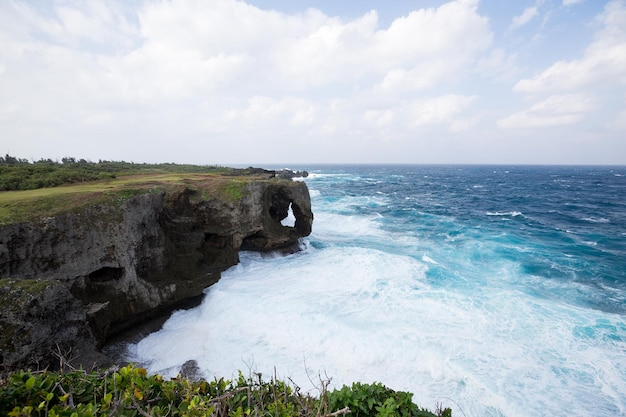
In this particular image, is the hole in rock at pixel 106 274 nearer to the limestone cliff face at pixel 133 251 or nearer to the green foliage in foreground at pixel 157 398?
the limestone cliff face at pixel 133 251

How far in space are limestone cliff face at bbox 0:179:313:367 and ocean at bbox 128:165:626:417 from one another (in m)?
1.52

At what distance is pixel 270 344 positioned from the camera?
43.1 ft

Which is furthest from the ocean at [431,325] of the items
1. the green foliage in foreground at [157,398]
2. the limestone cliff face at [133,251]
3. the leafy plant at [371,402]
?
the limestone cliff face at [133,251]

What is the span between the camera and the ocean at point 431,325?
35.1 ft

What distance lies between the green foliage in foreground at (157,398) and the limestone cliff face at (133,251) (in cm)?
667

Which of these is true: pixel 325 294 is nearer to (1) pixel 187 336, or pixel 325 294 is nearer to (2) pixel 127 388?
(1) pixel 187 336

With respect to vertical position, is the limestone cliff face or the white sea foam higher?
the limestone cliff face

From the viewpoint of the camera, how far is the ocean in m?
10.7

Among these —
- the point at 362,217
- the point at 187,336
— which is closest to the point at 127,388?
the point at 187,336

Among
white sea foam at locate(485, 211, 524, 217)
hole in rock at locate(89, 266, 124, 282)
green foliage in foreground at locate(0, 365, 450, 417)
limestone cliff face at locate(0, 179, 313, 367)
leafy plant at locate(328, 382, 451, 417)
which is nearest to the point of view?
green foliage in foreground at locate(0, 365, 450, 417)

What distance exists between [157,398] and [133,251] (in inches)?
480

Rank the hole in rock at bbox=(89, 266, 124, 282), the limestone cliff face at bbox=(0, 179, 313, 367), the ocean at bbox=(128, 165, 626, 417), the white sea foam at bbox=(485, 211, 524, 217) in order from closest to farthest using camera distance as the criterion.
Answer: the ocean at bbox=(128, 165, 626, 417), the limestone cliff face at bbox=(0, 179, 313, 367), the hole in rock at bbox=(89, 266, 124, 282), the white sea foam at bbox=(485, 211, 524, 217)

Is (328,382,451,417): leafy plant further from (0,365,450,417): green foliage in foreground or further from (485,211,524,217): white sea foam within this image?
(485,211,524,217): white sea foam

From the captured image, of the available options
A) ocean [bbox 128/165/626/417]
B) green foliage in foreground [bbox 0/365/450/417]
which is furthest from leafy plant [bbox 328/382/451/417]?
ocean [bbox 128/165/626/417]
